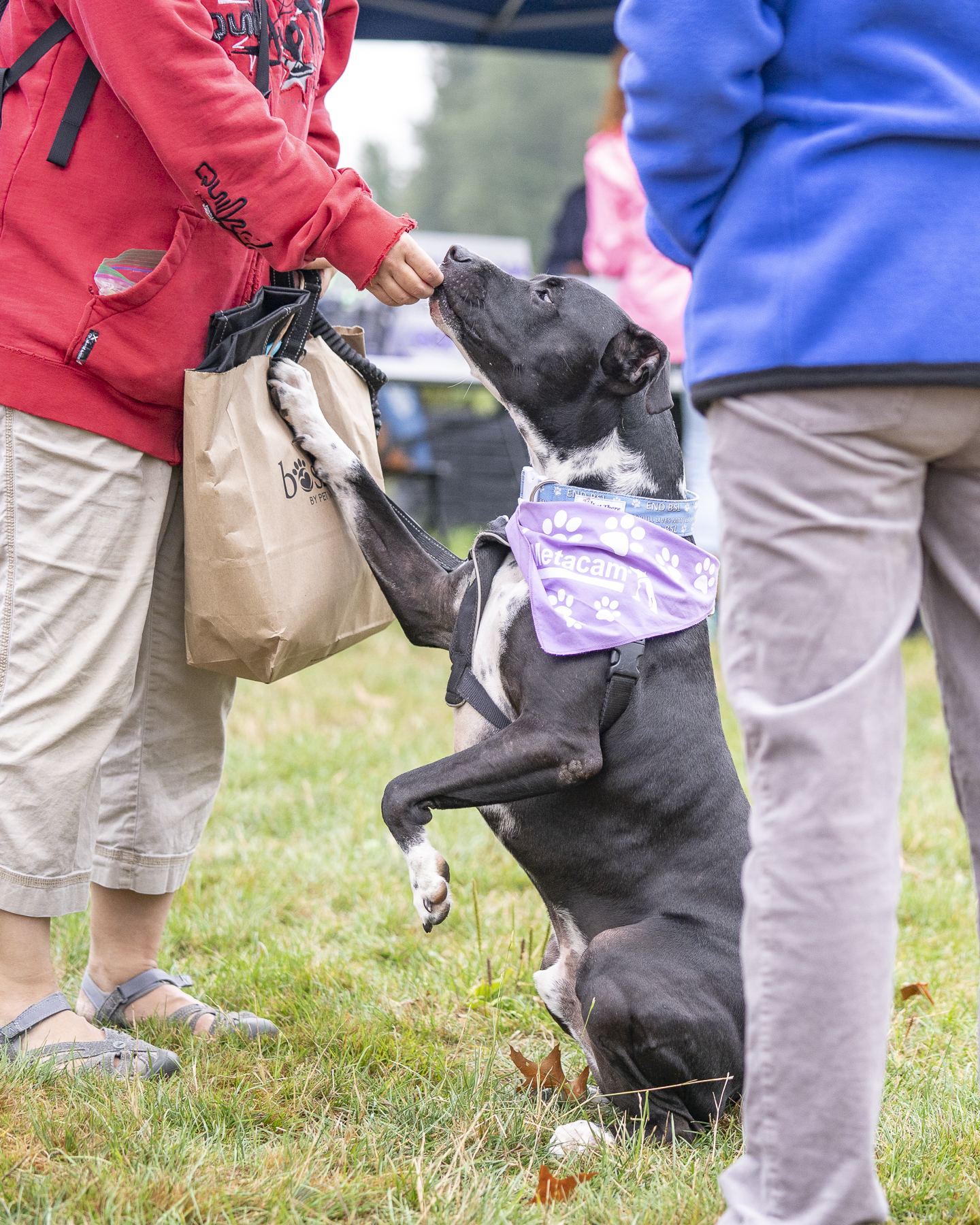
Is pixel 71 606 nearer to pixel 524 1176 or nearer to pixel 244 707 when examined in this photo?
pixel 524 1176

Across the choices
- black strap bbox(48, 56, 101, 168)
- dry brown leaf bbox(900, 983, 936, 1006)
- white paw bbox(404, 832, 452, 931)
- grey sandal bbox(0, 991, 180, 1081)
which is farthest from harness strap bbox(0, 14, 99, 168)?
dry brown leaf bbox(900, 983, 936, 1006)

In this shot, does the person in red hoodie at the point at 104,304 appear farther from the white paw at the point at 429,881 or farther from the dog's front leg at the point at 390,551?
the white paw at the point at 429,881

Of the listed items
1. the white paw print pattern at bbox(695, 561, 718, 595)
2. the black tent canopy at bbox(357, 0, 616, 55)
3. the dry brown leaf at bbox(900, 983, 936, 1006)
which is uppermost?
the black tent canopy at bbox(357, 0, 616, 55)

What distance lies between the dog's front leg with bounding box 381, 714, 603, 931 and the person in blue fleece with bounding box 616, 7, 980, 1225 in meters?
0.75

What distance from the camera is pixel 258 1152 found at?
6.46ft

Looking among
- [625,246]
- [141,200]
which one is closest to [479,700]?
[141,200]

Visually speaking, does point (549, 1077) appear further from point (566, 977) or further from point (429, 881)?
point (429, 881)

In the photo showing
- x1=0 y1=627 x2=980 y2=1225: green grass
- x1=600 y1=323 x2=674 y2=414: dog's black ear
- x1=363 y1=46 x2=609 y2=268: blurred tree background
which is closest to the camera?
x1=0 y1=627 x2=980 y2=1225: green grass

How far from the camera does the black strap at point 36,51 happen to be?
85.8 inches

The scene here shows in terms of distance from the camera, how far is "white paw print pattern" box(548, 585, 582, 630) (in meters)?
2.28

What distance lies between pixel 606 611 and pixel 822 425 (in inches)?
32.8

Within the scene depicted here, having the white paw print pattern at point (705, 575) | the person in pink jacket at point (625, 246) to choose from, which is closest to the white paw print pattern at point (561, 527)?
the white paw print pattern at point (705, 575)

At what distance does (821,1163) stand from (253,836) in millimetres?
2747

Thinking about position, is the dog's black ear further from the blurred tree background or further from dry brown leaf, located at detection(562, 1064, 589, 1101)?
the blurred tree background
